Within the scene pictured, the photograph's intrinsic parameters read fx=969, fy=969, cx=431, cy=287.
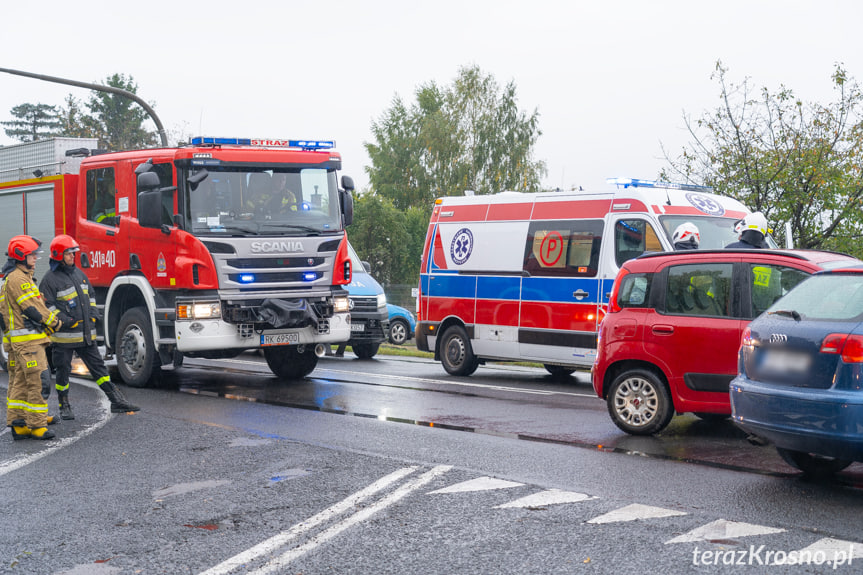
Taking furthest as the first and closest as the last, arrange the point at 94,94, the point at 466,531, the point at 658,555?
1. the point at 94,94
2. the point at 466,531
3. the point at 658,555

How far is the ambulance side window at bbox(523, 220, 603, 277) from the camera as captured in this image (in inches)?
507

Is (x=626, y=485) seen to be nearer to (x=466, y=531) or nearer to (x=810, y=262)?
(x=466, y=531)

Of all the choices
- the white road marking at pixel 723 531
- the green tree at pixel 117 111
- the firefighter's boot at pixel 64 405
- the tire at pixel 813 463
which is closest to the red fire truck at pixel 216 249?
the firefighter's boot at pixel 64 405

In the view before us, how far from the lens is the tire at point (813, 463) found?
7.02 m

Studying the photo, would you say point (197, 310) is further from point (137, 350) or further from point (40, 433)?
point (40, 433)

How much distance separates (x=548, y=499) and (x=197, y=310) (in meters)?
6.64

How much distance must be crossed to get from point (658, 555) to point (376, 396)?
7.11 meters

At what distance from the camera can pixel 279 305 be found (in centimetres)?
1216

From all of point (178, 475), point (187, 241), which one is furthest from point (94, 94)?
point (178, 475)

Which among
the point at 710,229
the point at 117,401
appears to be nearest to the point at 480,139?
the point at 710,229

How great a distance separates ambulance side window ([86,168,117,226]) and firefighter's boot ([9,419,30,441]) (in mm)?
4476

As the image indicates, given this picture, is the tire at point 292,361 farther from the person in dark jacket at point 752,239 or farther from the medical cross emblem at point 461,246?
the person in dark jacket at point 752,239

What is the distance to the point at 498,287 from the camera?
555 inches

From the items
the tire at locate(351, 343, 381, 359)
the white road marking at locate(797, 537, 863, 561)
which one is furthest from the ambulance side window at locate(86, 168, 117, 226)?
the white road marking at locate(797, 537, 863, 561)
